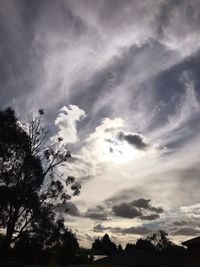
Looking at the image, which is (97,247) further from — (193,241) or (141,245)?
(193,241)

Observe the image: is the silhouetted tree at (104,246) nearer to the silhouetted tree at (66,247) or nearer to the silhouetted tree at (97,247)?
the silhouetted tree at (97,247)

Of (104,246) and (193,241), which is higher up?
(104,246)

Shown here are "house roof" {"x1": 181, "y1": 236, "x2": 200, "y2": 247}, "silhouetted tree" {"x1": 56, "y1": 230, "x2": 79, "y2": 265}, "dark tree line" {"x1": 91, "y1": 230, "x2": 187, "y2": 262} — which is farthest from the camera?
"dark tree line" {"x1": 91, "y1": 230, "x2": 187, "y2": 262}

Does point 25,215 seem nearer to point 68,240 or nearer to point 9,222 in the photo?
point 9,222

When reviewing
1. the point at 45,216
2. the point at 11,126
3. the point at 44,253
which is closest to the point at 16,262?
the point at 44,253

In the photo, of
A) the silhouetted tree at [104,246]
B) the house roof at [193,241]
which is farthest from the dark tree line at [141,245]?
the house roof at [193,241]

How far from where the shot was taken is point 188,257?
45062 millimetres

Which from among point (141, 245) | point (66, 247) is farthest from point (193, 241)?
point (141, 245)

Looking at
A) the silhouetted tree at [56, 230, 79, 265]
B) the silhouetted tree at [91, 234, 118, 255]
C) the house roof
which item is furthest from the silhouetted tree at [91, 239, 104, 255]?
the silhouetted tree at [56, 230, 79, 265]

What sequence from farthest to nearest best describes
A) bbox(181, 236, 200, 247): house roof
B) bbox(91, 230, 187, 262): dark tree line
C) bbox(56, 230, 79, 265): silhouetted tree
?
bbox(91, 230, 187, 262): dark tree line
bbox(181, 236, 200, 247): house roof
bbox(56, 230, 79, 265): silhouetted tree

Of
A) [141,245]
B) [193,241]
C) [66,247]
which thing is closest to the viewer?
[66,247]

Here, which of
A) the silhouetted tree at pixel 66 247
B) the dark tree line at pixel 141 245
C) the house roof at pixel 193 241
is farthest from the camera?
the dark tree line at pixel 141 245

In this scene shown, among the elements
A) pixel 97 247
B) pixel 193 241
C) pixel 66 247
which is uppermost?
pixel 97 247

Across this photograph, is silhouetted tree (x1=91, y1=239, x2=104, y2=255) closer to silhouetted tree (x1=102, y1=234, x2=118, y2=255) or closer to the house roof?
silhouetted tree (x1=102, y1=234, x2=118, y2=255)
